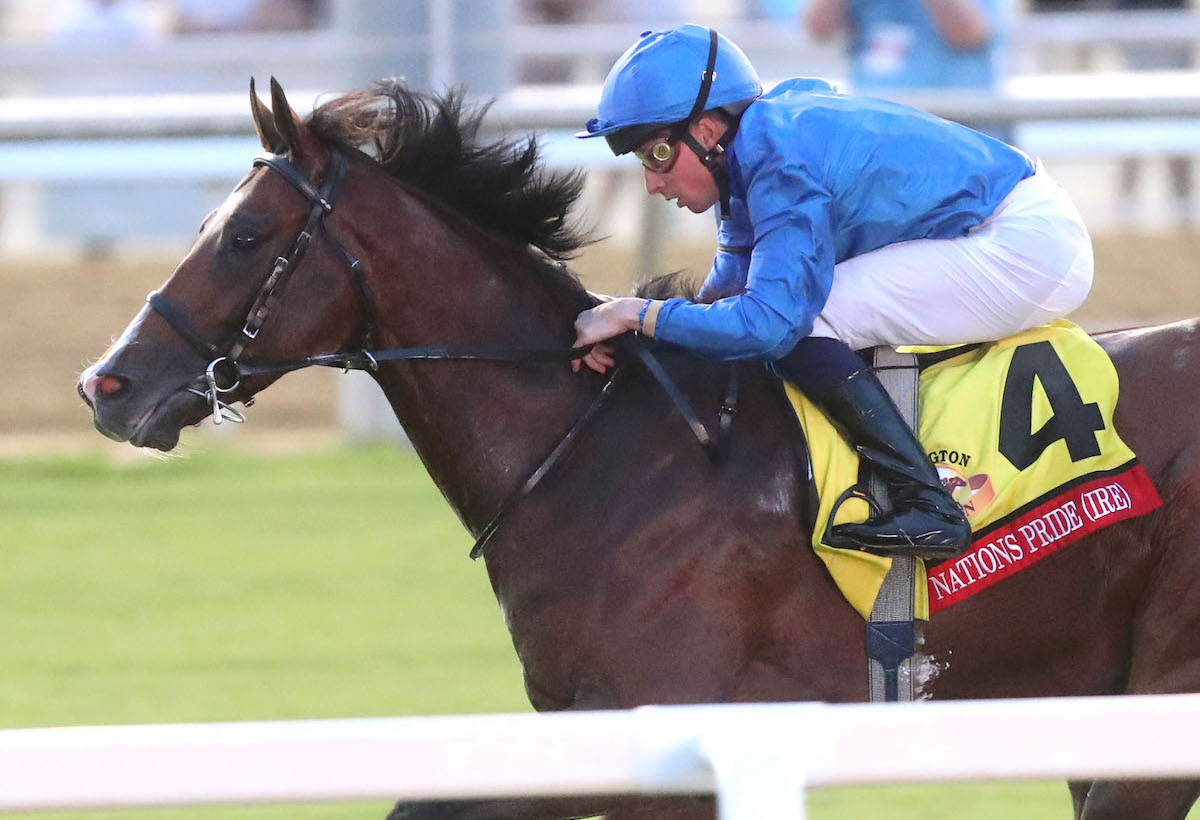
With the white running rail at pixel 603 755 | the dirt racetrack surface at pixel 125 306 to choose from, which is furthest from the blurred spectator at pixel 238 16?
the white running rail at pixel 603 755

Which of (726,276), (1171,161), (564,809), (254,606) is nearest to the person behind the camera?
(564,809)

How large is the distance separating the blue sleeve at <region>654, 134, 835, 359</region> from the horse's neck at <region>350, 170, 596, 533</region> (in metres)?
0.34

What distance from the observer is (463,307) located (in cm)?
331

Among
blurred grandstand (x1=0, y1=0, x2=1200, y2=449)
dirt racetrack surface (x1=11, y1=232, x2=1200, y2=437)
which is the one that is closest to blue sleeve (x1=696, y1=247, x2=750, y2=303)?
blurred grandstand (x1=0, y1=0, x2=1200, y2=449)

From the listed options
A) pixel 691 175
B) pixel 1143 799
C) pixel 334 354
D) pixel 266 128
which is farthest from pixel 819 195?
pixel 1143 799

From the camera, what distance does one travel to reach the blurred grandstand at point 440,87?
768 centimetres

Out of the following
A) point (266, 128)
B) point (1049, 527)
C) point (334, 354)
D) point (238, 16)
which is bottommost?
point (1049, 527)

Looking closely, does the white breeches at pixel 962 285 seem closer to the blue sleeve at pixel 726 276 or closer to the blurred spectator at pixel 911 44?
the blue sleeve at pixel 726 276

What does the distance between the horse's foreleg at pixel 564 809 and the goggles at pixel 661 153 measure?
3.54 feet

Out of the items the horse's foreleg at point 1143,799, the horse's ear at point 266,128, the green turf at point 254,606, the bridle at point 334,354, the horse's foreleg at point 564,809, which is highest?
the horse's ear at point 266,128

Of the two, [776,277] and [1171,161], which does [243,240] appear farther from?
[1171,161]

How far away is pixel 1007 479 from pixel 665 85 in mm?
888

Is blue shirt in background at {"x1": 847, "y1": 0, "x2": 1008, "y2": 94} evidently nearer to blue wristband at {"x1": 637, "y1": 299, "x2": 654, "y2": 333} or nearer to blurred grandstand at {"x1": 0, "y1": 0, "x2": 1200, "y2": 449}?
blurred grandstand at {"x1": 0, "y1": 0, "x2": 1200, "y2": 449}

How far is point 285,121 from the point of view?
3.16 meters
